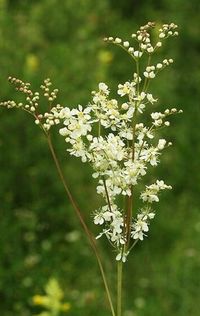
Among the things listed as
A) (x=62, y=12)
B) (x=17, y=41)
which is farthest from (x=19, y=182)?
(x=62, y=12)

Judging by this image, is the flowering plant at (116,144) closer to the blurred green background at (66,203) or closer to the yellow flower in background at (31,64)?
the blurred green background at (66,203)

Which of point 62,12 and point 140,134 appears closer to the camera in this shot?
point 140,134

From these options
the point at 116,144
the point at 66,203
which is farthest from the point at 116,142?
the point at 66,203

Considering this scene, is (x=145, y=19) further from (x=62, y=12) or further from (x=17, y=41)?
(x=17, y=41)

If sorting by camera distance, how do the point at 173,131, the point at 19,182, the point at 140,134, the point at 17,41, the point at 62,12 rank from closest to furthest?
1. the point at 140,134
2. the point at 19,182
3. the point at 17,41
4. the point at 62,12
5. the point at 173,131

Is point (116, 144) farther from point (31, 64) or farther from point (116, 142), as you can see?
point (31, 64)

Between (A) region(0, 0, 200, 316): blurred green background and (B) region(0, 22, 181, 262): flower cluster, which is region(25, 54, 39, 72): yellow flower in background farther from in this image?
(B) region(0, 22, 181, 262): flower cluster

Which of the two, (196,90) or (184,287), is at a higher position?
(196,90)

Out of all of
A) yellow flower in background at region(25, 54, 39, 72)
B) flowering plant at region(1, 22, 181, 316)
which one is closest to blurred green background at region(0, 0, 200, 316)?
yellow flower in background at region(25, 54, 39, 72)

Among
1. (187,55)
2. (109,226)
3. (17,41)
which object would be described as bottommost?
(109,226)
